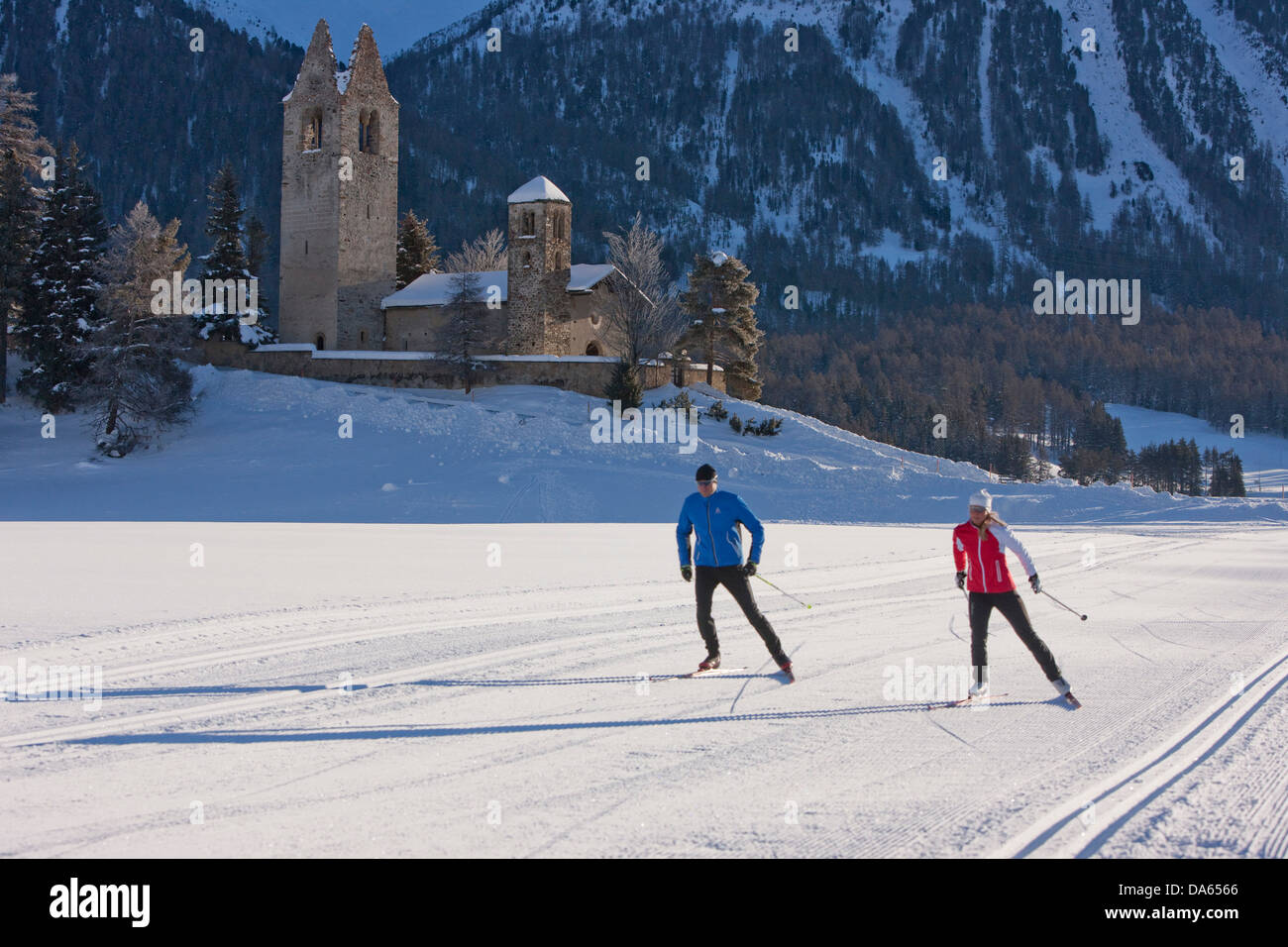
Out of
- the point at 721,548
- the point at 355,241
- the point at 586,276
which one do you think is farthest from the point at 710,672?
the point at 355,241

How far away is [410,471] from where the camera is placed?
107 ft

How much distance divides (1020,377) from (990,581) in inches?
5514

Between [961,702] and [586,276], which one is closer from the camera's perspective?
[961,702]

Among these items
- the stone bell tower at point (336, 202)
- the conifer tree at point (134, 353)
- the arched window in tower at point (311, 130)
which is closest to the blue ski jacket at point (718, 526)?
the conifer tree at point (134, 353)

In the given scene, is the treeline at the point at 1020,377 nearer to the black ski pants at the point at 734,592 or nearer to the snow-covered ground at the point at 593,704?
the snow-covered ground at the point at 593,704

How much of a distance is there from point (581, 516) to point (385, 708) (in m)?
20.9

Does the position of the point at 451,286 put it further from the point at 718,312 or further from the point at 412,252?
the point at 718,312

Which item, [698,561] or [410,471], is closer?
[698,561]

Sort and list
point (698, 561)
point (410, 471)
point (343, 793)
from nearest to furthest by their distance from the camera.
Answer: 1. point (343, 793)
2. point (698, 561)
3. point (410, 471)

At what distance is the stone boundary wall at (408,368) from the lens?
44.3m

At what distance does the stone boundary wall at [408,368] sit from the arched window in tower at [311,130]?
1219 centimetres

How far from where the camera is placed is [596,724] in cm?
741
